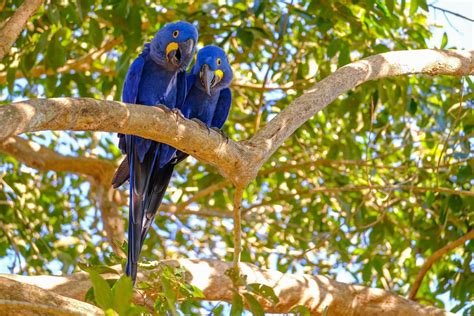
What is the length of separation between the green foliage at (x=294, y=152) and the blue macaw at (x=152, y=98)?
326 mm

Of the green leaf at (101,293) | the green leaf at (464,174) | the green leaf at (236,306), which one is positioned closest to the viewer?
the green leaf at (101,293)

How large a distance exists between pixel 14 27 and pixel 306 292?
184 centimetres

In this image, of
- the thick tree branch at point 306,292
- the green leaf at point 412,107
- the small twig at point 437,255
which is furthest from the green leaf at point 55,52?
the small twig at point 437,255

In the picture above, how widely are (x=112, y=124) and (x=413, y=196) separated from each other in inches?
124

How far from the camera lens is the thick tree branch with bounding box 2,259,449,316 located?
144 inches

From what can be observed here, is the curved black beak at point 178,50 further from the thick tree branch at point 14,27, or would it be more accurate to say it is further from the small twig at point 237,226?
the small twig at point 237,226

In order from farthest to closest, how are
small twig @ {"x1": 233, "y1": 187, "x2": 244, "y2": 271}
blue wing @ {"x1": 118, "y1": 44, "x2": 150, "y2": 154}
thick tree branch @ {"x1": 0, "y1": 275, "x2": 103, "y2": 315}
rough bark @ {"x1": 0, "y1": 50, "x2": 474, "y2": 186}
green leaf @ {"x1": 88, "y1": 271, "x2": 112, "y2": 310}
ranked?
blue wing @ {"x1": 118, "y1": 44, "x2": 150, "y2": 154}
small twig @ {"x1": 233, "y1": 187, "x2": 244, "y2": 271}
thick tree branch @ {"x1": 0, "y1": 275, "x2": 103, "y2": 315}
rough bark @ {"x1": 0, "y1": 50, "x2": 474, "y2": 186}
green leaf @ {"x1": 88, "y1": 271, "x2": 112, "y2": 310}

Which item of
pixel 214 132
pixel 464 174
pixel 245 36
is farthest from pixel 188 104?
pixel 464 174

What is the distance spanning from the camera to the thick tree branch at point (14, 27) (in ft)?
9.58

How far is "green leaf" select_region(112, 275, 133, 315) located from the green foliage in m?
1.53

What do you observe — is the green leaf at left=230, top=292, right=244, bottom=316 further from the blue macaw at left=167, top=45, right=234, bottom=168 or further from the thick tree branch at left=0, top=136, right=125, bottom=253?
the thick tree branch at left=0, top=136, right=125, bottom=253

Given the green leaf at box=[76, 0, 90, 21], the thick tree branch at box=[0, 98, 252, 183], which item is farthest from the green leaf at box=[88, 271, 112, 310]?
the green leaf at box=[76, 0, 90, 21]

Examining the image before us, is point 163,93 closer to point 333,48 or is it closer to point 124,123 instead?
point 333,48

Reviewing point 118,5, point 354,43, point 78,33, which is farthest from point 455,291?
point 78,33
